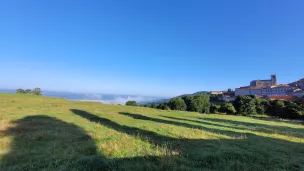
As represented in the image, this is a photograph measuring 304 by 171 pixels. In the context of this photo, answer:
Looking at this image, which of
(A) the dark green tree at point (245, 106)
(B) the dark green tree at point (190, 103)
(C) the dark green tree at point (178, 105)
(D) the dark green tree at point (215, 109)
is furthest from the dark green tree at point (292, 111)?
(C) the dark green tree at point (178, 105)

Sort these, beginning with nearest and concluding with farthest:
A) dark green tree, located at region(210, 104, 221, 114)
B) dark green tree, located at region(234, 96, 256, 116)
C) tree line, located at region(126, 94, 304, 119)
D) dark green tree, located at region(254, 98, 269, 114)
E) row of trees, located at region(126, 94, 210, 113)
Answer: tree line, located at region(126, 94, 304, 119) → dark green tree, located at region(234, 96, 256, 116) → dark green tree, located at region(254, 98, 269, 114) → row of trees, located at region(126, 94, 210, 113) → dark green tree, located at region(210, 104, 221, 114)

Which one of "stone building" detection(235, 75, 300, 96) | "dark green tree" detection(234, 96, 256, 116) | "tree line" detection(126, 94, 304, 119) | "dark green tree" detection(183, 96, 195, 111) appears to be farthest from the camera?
"stone building" detection(235, 75, 300, 96)

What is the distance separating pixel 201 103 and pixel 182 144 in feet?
235

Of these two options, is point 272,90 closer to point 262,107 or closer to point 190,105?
point 262,107

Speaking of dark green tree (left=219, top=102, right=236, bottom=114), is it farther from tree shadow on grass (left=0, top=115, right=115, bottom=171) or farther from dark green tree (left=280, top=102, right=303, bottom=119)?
tree shadow on grass (left=0, top=115, right=115, bottom=171)

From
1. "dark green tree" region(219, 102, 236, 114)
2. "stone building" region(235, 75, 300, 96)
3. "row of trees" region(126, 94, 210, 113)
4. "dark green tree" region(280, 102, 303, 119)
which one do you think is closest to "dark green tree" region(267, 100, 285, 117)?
"dark green tree" region(280, 102, 303, 119)

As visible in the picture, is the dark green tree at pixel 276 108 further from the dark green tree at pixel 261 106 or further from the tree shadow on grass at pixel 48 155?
the tree shadow on grass at pixel 48 155

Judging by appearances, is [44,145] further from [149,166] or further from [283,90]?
[283,90]

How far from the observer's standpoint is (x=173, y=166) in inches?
219

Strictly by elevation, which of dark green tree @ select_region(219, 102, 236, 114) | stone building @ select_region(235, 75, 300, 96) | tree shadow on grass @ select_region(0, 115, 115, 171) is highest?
stone building @ select_region(235, 75, 300, 96)

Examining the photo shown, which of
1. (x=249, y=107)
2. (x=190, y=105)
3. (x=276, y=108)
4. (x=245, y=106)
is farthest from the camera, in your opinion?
(x=190, y=105)

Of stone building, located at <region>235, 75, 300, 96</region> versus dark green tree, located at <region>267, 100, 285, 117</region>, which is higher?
stone building, located at <region>235, 75, 300, 96</region>

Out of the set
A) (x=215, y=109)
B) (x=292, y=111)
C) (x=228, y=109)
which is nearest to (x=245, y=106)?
(x=228, y=109)

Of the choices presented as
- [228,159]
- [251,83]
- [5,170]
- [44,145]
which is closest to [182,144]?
[228,159]
